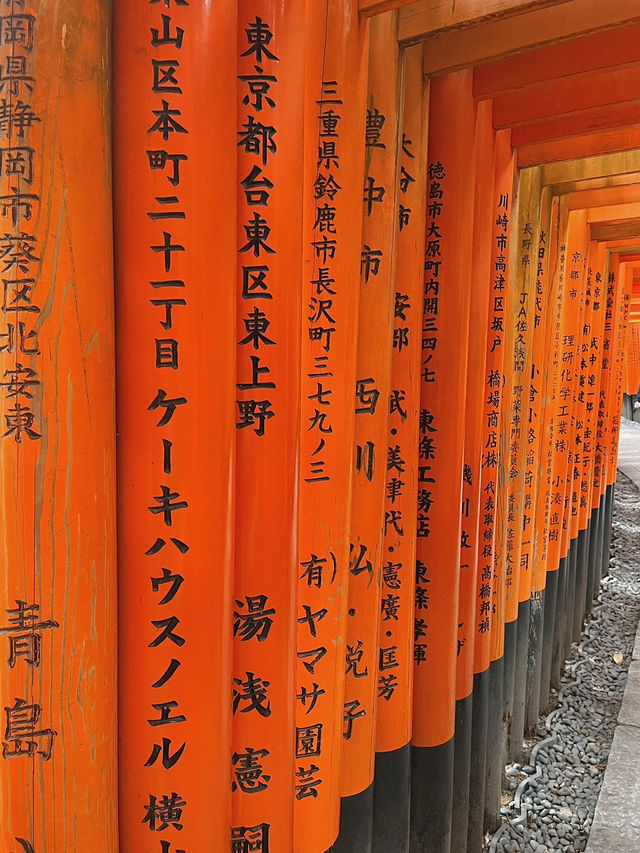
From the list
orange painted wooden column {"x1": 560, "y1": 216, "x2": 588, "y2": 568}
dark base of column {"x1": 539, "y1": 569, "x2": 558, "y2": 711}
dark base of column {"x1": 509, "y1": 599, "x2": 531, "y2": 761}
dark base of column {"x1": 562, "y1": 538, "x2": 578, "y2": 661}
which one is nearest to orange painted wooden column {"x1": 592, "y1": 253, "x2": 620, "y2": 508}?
dark base of column {"x1": 562, "y1": 538, "x2": 578, "y2": 661}

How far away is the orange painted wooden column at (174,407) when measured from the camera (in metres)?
1.46

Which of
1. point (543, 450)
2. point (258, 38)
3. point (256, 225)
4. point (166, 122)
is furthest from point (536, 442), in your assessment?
point (166, 122)

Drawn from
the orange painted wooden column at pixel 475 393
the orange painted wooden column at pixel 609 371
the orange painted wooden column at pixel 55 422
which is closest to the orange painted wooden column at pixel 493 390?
the orange painted wooden column at pixel 475 393

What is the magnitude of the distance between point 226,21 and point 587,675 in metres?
6.60

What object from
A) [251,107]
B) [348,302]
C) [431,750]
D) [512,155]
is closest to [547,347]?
[512,155]

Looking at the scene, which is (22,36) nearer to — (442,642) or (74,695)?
(74,695)

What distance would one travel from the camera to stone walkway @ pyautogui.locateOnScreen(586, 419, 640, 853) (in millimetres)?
4113

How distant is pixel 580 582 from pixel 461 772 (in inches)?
173

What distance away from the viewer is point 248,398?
5.80 ft

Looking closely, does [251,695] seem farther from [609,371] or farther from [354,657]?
[609,371]

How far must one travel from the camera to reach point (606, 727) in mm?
5770

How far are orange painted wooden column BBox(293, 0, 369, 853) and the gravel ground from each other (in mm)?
2511

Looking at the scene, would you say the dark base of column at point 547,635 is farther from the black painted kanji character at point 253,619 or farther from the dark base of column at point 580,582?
the black painted kanji character at point 253,619

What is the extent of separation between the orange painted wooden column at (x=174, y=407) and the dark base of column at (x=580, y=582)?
6.32 metres
